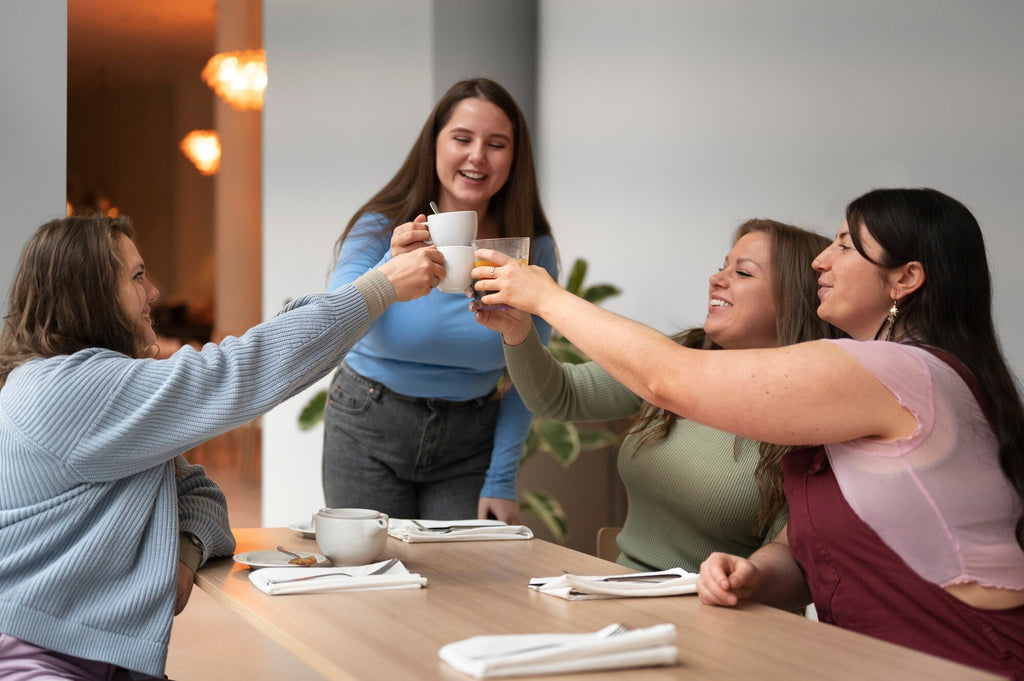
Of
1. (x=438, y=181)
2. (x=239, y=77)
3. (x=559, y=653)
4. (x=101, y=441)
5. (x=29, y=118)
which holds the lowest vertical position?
(x=559, y=653)

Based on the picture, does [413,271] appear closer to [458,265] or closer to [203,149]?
[458,265]

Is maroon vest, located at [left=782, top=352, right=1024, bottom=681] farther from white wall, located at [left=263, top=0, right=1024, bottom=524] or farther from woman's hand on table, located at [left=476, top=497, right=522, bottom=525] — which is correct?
white wall, located at [left=263, top=0, right=1024, bottom=524]

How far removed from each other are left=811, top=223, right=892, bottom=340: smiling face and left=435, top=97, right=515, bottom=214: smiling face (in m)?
0.94

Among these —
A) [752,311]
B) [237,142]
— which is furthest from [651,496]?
[237,142]

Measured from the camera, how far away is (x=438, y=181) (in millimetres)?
2529

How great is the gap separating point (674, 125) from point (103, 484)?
317 cm

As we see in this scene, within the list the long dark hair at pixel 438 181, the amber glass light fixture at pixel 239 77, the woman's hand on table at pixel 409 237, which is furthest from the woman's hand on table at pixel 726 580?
the amber glass light fixture at pixel 239 77

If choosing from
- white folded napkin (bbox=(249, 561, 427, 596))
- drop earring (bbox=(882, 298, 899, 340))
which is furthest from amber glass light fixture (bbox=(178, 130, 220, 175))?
drop earring (bbox=(882, 298, 899, 340))

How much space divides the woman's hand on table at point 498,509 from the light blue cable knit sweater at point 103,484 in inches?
33.8

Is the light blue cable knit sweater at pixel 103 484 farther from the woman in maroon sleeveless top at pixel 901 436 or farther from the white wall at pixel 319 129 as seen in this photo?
the white wall at pixel 319 129

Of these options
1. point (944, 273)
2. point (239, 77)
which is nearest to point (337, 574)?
point (944, 273)

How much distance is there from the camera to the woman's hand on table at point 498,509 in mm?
2398

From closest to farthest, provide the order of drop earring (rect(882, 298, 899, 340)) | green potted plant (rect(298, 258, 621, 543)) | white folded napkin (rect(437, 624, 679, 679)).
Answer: white folded napkin (rect(437, 624, 679, 679)) → drop earring (rect(882, 298, 899, 340)) → green potted plant (rect(298, 258, 621, 543))

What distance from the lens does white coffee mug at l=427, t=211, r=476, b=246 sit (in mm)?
1945
